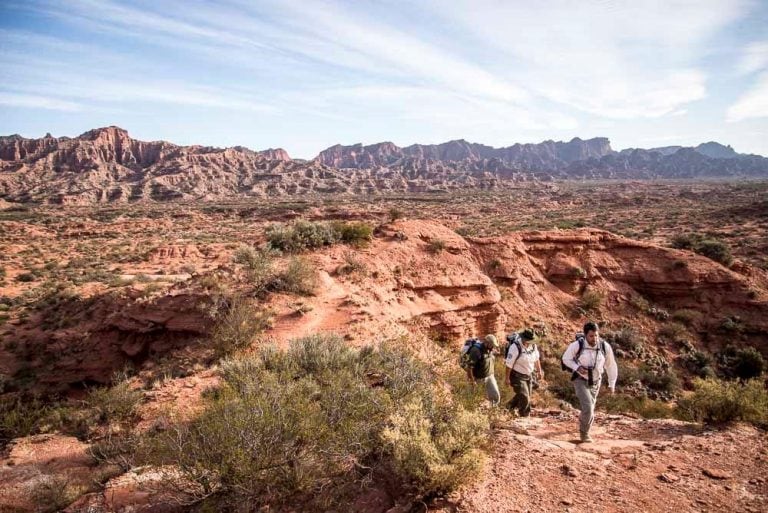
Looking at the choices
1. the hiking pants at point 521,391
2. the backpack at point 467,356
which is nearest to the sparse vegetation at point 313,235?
the backpack at point 467,356

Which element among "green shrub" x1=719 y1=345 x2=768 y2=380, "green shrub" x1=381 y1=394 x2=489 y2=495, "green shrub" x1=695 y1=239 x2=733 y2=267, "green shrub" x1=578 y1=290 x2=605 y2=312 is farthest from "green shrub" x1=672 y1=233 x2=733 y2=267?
"green shrub" x1=381 y1=394 x2=489 y2=495

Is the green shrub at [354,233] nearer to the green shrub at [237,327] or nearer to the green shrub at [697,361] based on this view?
the green shrub at [237,327]

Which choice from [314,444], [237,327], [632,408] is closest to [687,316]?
[632,408]

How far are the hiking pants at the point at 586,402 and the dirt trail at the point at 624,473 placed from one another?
0.24 m

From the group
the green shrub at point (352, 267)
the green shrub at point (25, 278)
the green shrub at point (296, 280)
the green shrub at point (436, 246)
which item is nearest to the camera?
the green shrub at point (296, 280)

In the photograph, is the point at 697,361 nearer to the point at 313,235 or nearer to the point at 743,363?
the point at 743,363

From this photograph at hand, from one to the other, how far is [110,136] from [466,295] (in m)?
142

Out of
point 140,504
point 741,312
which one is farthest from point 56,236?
point 741,312

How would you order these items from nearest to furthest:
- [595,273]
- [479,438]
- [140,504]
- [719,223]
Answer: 1. [479,438]
2. [140,504]
3. [595,273]
4. [719,223]

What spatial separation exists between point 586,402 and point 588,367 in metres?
0.48

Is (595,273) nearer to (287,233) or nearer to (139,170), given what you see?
(287,233)

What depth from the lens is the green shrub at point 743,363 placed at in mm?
13656

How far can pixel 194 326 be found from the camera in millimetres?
10148

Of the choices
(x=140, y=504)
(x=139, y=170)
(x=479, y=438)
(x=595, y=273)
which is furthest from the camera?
(x=139, y=170)
